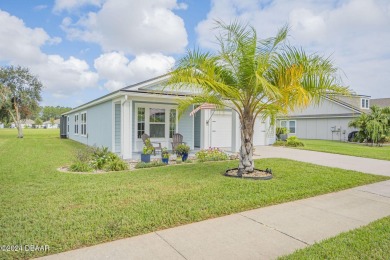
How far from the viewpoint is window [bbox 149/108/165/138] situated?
12680 millimetres

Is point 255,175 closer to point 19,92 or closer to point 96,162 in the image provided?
point 96,162

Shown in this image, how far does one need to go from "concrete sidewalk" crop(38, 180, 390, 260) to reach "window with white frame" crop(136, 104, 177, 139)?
8863mm

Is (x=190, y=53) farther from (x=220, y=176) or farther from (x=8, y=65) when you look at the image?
(x=8, y=65)

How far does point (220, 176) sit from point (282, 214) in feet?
9.20

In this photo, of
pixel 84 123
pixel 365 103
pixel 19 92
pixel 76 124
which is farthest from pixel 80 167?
pixel 365 103

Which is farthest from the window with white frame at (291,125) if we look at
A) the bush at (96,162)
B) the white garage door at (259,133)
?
the bush at (96,162)

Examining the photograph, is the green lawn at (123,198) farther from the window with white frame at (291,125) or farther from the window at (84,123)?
the window with white frame at (291,125)

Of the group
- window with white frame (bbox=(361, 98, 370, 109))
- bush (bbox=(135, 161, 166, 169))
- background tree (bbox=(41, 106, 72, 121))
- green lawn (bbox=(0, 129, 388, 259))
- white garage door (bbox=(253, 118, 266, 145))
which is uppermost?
background tree (bbox=(41, 106, 72, 121))

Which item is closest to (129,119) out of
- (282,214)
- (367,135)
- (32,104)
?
(282,214)

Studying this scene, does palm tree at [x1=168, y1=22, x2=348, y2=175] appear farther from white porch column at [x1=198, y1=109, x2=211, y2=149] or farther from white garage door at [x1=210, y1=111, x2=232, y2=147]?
white garage door at [x1=210, y1=111, x2=232, y2=147]

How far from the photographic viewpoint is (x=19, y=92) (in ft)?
84.6

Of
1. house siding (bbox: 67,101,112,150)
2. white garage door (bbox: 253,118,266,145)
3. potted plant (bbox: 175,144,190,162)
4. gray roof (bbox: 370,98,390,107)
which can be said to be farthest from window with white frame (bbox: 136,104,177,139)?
gray roof (bbox: 370,98,390,107)

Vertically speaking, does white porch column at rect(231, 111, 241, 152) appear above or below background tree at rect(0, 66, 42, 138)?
below

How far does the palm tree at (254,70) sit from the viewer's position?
19.8ft
